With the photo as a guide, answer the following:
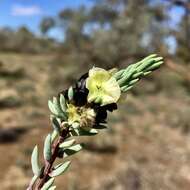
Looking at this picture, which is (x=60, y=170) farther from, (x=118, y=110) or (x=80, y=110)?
(x=118, y=110)

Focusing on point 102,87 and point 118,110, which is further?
point 118,110

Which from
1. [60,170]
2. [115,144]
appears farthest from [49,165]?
[115,144]

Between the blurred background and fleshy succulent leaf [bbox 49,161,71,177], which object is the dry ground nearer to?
the blurred background

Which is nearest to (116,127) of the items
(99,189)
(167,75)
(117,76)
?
(99,189)

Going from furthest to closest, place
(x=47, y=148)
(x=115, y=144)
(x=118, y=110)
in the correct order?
(x=118, y=110)
(x=115, y=144)
(x=47, y=148)

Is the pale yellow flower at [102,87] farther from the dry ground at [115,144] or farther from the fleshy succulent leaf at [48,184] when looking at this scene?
the dry ground at [115,144]

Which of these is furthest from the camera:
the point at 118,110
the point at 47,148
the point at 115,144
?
the point at 118,110

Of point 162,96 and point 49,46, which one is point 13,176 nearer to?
point 162,96

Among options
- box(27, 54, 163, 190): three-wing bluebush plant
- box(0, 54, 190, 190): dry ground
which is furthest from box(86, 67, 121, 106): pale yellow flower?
box(0, 54, 190, 190): dry ground
